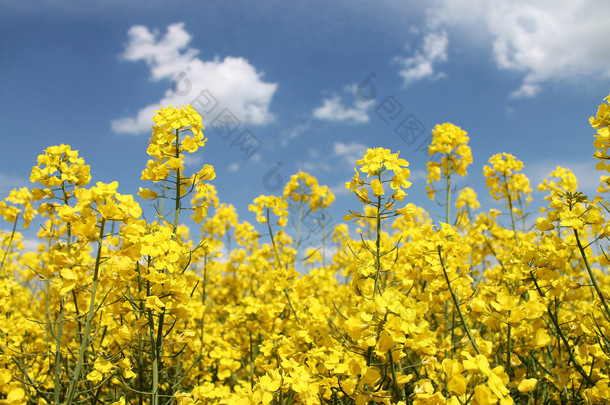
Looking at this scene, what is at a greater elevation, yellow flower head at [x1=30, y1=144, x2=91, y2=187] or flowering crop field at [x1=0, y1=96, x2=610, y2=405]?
yellow flower head at [x1=30, y1=144, x2=91, y2=187]

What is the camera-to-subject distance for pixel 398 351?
5.90ft

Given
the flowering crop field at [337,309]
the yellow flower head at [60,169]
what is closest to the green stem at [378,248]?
the flowering crop field at [337,309]

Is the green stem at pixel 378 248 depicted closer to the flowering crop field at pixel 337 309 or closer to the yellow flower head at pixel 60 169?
the flowering crop field at pixel 337 309

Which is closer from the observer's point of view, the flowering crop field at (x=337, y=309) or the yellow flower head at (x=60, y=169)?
the flowering crop field at (x=337, y=309)

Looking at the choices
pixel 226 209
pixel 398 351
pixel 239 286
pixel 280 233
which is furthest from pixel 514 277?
pixel 226 209

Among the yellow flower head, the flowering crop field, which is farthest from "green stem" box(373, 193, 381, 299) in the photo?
the yellow flower head

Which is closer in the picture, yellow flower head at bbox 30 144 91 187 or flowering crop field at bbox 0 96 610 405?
flowering crop field at bbox 0 96 610 405

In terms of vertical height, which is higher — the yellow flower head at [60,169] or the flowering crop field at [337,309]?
the yellow flower head at [60,169]

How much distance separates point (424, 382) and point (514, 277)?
1063mm

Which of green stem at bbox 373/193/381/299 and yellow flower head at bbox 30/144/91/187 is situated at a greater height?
yellow flower head at bbox 30/144/91/187

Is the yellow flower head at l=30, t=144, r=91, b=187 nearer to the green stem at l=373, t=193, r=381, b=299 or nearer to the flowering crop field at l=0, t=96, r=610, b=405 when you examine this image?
the flowering crop field at l=0, t=96, r=610, b=405

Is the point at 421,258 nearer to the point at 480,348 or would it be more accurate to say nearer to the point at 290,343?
the point at 480,348

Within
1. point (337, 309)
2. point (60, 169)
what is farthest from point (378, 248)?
point (60, 169)

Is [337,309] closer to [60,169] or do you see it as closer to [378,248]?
[378,248]
